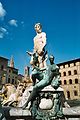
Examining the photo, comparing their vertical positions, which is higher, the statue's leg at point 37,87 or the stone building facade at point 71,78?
the stone building facade at point 71,78

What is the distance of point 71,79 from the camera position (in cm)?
6359

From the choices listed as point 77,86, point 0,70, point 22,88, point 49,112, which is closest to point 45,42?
point 22,88

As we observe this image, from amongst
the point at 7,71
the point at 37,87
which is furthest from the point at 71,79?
the point at 37,87

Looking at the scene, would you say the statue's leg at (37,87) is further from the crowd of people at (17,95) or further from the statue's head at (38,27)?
the statue's head at (38,27)

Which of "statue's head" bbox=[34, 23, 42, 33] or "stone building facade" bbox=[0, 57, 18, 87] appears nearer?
"statue's head" bbox=[34, 23, 42, 33]

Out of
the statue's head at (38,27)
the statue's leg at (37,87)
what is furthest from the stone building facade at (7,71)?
the statue's leg at (37,87)

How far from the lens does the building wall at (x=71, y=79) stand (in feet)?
202

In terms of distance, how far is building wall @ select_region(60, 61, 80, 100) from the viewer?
202 feet

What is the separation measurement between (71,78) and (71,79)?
31 centimetres

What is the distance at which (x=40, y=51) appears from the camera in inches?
521

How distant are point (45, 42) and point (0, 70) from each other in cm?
5491

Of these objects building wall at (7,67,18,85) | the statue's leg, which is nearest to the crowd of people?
the statue's leg

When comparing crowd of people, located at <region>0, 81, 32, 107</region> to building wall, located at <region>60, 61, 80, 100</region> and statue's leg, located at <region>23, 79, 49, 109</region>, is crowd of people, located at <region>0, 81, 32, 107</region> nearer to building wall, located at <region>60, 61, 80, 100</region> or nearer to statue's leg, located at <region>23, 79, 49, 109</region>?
statue's leg, located at <region>23, 79, 49, 109</region>

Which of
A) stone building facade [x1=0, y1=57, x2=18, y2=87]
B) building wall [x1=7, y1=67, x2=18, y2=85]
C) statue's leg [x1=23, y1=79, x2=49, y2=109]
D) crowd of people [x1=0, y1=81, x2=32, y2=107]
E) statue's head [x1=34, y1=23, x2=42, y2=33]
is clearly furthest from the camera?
building wall [x1=7, y1=67, x2=18, y2=85]
